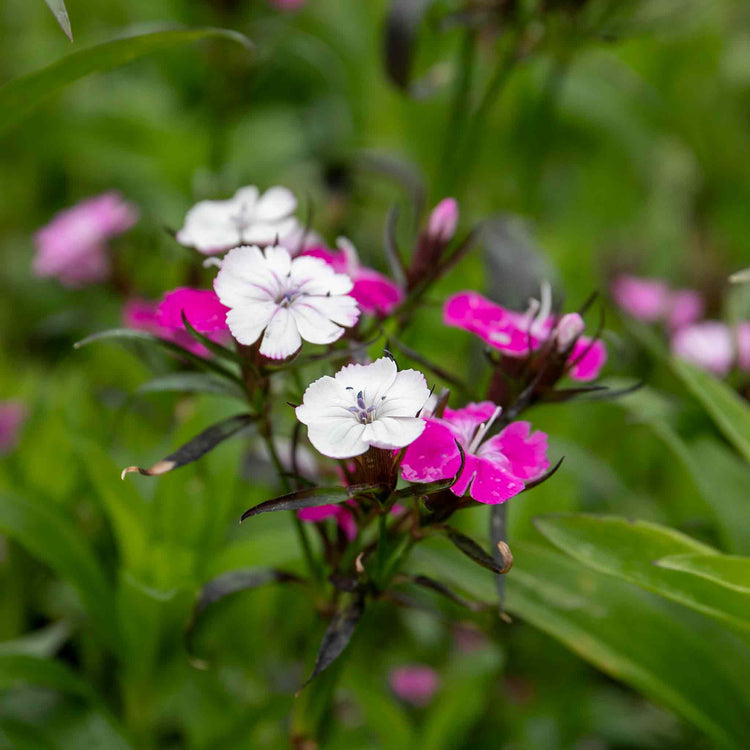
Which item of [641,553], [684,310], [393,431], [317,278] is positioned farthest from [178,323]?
[684,310]

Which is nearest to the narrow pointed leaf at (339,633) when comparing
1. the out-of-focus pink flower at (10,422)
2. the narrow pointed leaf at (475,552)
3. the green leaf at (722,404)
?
the narrow pointed leaf at (475,552)

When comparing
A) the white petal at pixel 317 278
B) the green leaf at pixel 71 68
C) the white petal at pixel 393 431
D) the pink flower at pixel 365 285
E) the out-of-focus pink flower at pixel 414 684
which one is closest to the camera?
the white petal at pixel 393 431

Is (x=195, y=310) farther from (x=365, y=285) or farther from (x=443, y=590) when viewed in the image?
(x=443, y=590)

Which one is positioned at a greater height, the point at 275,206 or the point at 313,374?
the point at 275,206

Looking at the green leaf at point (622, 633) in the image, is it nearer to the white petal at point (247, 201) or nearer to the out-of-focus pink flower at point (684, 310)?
the white petal at point (247, 201)

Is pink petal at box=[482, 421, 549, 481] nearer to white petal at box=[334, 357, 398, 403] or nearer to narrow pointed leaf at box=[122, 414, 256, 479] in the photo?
white petal at box=[334, 357, 398, 403]

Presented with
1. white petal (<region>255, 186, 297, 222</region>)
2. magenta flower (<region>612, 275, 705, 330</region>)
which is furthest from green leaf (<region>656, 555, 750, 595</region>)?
magenta flower (<region>612, 275, 705, 330</region>)
